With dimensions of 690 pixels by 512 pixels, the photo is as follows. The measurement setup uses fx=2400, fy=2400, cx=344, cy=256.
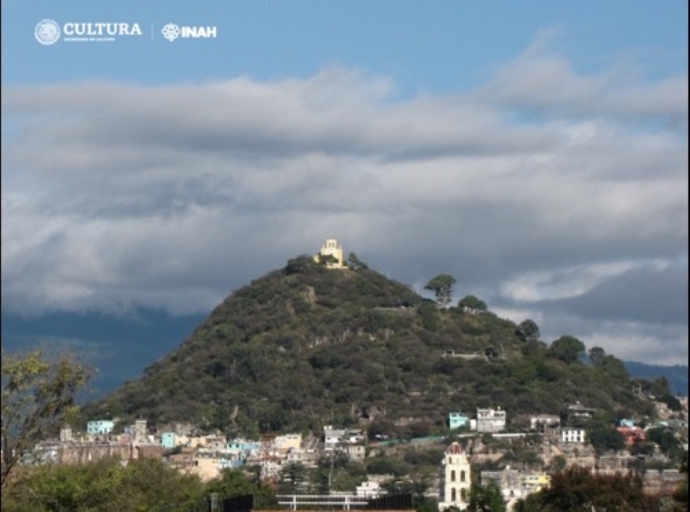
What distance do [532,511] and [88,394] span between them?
271 ft

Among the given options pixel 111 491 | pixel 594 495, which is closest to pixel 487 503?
pixel 594 495

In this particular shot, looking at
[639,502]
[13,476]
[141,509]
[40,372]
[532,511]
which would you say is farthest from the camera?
[532,511]

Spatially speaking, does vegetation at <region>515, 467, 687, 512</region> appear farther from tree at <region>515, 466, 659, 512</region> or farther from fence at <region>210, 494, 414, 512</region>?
fence at <region>210, 494, 414, 512</region>

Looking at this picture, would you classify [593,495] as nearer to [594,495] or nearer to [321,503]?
[594,495]

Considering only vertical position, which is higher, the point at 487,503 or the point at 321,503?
the point at 487,503

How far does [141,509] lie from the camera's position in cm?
9606

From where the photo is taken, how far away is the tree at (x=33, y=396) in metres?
52.7

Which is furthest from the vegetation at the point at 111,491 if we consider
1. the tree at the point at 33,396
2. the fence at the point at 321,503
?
the tree at the point at 33,396

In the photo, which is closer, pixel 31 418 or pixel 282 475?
pixel 31 418

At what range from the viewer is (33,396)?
175ft

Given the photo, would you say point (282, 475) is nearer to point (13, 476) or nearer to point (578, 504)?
point (578, 504)

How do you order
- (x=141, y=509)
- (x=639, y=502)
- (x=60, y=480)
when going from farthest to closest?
(x=639, y=502) < (x=141, y=509) < (x=60, y=480)

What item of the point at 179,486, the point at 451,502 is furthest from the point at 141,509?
the point at 451,502

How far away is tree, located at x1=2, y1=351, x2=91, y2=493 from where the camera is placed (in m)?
52.7
